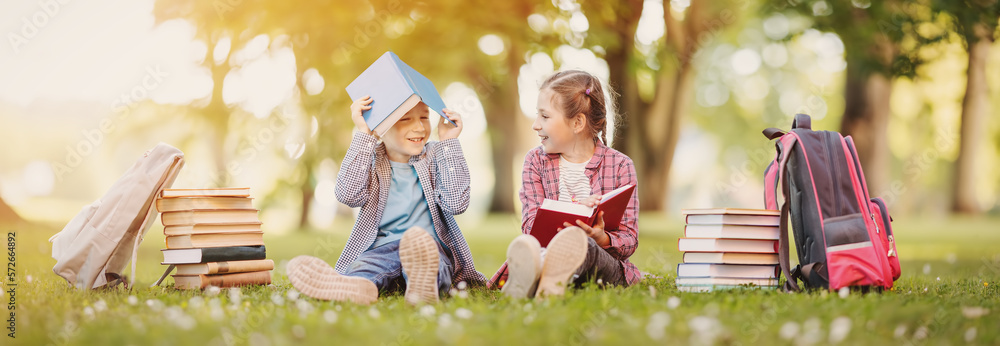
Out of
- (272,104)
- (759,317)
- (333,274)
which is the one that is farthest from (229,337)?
(272,104)

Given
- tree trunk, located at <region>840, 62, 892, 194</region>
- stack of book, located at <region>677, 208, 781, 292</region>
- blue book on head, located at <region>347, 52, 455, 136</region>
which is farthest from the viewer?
tree trunk, located at <region>840, 62, 892, 194</region>

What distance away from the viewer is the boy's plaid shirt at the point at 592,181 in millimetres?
4359

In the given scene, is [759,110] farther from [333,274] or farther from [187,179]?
[333,274]

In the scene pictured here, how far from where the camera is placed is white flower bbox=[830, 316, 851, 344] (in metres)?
2.59

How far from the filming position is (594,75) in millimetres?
4711

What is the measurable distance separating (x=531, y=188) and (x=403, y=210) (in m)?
0.75

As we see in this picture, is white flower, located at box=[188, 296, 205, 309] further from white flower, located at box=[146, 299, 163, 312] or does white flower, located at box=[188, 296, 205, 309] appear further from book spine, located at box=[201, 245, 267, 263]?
book spine, located at box=[201, 245, 267, 263]

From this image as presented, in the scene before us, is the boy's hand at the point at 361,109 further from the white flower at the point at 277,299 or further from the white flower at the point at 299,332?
the white flower at the point at 299,332

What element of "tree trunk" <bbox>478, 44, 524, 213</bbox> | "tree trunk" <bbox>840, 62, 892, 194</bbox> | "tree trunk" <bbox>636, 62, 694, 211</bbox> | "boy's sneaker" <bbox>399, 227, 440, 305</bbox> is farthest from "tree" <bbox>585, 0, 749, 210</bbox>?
"boy's sneaker" <bbox>399, 227, 440, 305</bbox>

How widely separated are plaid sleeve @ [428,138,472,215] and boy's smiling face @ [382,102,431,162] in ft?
0.42

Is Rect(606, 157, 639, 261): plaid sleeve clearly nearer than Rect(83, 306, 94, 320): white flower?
No

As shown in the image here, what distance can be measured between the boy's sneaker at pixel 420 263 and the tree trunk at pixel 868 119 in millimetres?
12289

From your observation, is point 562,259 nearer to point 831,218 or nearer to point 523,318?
point 523,318

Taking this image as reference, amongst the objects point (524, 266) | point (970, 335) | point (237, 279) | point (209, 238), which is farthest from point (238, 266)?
point (970, 335)
